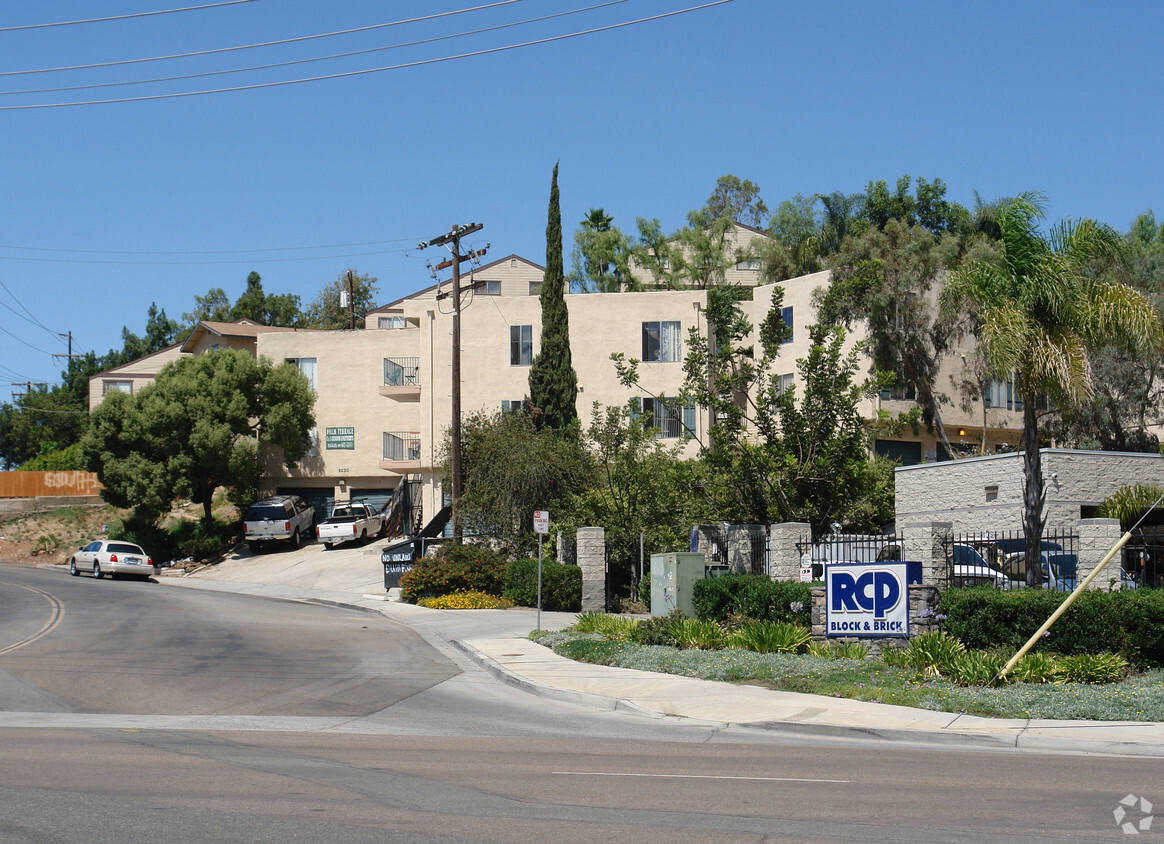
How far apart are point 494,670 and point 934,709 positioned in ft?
24.1

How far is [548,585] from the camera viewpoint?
27328 millimetres

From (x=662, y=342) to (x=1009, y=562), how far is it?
847 inches

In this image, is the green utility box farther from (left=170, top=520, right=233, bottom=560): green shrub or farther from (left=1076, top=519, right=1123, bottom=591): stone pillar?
(left=170, top=520, right=233, bottom=560): green shrub

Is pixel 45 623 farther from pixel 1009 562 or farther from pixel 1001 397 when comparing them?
pixel 1001 397

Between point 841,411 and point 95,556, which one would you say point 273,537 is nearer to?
point 95,556

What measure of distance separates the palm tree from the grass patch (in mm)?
3354

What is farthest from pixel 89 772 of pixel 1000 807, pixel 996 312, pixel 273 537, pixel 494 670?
pixel 273 537

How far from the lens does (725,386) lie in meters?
23.5

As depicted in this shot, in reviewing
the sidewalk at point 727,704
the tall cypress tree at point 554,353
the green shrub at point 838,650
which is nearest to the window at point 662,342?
the tall cypress tree at point 554,353

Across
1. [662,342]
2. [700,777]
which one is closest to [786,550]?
[700,777]

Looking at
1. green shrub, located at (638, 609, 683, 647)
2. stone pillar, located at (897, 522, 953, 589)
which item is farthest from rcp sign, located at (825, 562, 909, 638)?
green shrub, located at (638, 609, 683, 647)

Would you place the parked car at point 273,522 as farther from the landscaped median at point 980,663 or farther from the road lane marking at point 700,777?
the road lane marking at point 700,777

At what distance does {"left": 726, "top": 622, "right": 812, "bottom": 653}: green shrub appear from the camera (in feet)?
57.4

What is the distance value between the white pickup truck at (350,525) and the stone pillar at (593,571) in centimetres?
1781
